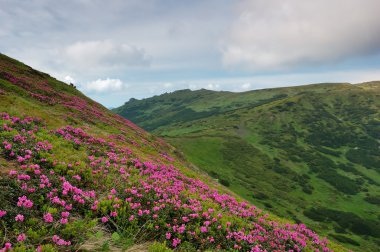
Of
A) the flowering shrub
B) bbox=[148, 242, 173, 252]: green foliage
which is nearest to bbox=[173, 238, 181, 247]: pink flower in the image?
the flowering shrub

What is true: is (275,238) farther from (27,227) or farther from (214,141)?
(214,141)

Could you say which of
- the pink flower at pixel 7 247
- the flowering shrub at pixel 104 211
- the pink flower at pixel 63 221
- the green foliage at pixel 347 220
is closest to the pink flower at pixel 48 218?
the flowering shrub at pixel 104 211

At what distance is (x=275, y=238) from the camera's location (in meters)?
12.8

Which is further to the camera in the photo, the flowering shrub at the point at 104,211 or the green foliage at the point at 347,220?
the green foliage at the point at 347,220

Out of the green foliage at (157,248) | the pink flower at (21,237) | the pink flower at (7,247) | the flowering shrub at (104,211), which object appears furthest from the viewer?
the green foliage at (157,248)

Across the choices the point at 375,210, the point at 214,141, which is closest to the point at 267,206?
the point at 375,210

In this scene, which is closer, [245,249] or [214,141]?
[245,249]

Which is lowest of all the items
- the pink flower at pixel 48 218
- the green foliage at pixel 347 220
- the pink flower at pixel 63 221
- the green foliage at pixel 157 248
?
the green foliage at pixel 347 220

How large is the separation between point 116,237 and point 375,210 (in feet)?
465

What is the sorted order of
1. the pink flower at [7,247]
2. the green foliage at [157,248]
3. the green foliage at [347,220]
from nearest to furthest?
1. the pink flower at [7,247]
2. the green foliage at [157,248]
3. the green foliage at [347,220]

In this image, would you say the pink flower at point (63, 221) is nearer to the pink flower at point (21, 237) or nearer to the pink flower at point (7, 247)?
the pink flower at point (21, 237)

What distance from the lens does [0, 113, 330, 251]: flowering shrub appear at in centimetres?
827

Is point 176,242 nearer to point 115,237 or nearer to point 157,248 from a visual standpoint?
point 157,248

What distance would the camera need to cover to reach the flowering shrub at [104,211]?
827cm
